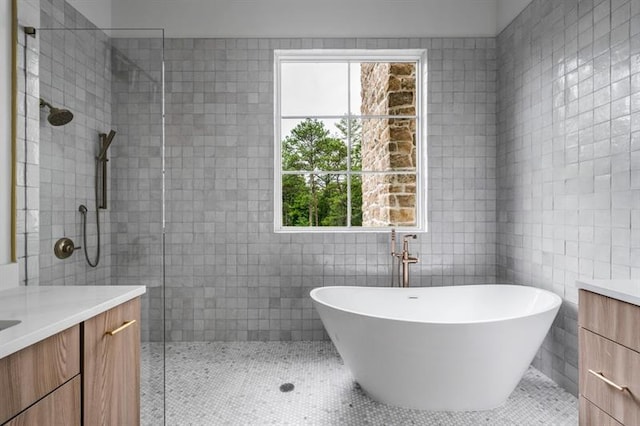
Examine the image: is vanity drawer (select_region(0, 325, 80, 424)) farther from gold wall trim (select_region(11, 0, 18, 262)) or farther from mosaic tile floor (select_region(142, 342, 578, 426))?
gold wall trim (select_region(11, 0, 18, 262))

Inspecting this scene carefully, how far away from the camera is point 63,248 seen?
68.1 inches

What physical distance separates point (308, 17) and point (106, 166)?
2171mm

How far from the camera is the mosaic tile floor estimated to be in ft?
6.63

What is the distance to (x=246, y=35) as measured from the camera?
3172 mm

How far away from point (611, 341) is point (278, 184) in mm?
2478

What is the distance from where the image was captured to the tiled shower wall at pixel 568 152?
6.34ft

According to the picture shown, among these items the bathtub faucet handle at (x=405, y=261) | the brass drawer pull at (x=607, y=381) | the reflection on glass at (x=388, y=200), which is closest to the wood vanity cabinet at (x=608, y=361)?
the brass drawer pull at (x=607, y=381)

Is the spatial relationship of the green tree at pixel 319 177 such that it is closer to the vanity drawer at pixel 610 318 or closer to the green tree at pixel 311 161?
the green tree at pixel 311 161

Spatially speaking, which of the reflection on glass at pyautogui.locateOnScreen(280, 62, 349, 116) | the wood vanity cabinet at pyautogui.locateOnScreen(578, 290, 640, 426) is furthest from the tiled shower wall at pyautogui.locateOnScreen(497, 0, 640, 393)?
the reflection on glass at pyautogui.locateOnScreen(280, 62, 349, 116)

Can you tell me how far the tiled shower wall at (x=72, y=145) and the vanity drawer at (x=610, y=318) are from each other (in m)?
2.05

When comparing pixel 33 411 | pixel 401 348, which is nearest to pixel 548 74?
pixel 401 348

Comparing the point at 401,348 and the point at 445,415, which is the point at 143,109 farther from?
the point at 445,415

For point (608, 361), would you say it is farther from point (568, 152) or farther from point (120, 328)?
point (120, 328)

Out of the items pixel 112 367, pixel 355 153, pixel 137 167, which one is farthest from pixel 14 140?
pixel 355 153
